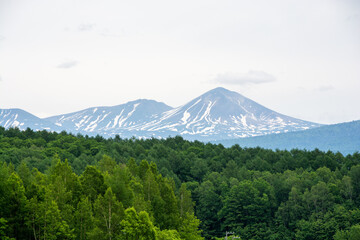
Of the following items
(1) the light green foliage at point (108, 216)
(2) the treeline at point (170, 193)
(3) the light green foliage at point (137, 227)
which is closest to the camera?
(3) the light green foliage at point (137, 227)

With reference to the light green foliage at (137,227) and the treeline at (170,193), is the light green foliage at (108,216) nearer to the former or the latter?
the treeline at (170,193)

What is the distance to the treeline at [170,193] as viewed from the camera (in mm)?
35531

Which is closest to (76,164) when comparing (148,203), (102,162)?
(102,162)

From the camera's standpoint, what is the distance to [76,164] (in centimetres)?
8106

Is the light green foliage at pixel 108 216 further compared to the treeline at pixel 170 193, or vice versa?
the light green foliage at pixel 108 216

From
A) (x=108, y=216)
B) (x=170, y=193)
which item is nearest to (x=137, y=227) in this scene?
(x=108, y=216)

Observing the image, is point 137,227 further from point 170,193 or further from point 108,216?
point 170,193

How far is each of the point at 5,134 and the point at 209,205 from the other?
65051 mm

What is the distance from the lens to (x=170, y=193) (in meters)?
54.0

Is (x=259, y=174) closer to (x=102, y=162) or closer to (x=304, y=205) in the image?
(x=304, y=205)

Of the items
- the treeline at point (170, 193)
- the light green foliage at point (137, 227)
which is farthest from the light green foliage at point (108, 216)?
the light green foliage at point (137, 227)

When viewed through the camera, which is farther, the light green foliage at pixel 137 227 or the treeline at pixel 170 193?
the treeline at pixel 170 193

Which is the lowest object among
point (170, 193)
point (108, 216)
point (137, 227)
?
point (137, 227)

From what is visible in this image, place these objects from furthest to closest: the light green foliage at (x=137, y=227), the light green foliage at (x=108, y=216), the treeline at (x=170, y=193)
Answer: the light green foliage at (x=108, y=216), the treeline at (x=170, y=193), the light green foliage at (x=137, y=227)
